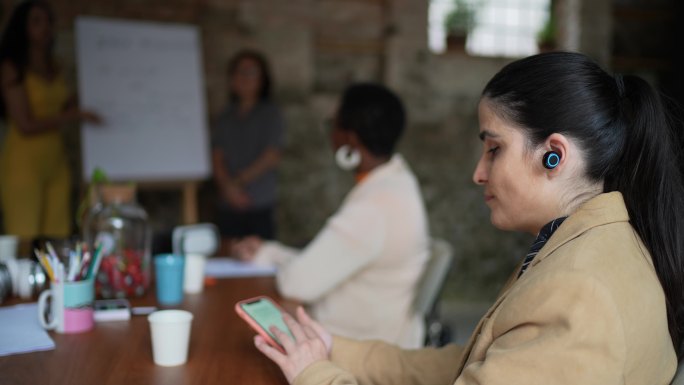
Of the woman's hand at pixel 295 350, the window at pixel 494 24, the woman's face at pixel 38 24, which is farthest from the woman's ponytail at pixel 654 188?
the window at pixel 494 24

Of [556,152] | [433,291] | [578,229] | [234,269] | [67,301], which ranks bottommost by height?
[433,291]

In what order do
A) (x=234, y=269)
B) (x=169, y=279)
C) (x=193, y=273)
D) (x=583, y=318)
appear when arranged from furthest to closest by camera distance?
(x=234, y=269)
(x=193, y=273)
(x=169, y=279)
(x=583, y=318)

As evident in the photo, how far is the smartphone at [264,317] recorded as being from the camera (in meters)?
1.21

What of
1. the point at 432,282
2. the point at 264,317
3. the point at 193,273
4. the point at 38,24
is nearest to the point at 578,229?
the point at 264,317

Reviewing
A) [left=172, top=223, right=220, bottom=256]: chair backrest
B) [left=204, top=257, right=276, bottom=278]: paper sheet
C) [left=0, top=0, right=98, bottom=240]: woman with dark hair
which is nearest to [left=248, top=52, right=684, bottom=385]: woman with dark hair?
[left=204, top=257, right=276, bottom=278]: paper sheet

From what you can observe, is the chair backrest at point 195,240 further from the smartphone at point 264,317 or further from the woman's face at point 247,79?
the woman's face at point 247,79

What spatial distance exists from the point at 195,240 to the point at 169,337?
1.00 m

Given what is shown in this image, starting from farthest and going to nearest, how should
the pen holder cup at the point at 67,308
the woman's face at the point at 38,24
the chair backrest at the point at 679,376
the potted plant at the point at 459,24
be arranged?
1. the potted plant at the point at 459,24
2. the woman's face at the point at 38,24
3. the pen holder cup at the point at 67,308
4. the chair backrest at the point at 679,376

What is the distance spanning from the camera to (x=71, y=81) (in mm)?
4316

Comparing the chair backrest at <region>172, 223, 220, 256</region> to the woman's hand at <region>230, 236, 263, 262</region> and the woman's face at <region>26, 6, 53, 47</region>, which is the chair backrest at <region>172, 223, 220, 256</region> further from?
the woman's face at <region>26, 6, 53, 47</region>

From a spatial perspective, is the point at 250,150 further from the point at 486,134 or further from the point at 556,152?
the point at 556,152

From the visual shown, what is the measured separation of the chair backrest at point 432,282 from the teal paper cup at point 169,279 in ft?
2.81

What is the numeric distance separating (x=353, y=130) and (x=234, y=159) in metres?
2.01

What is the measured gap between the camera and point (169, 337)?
1.15 m
